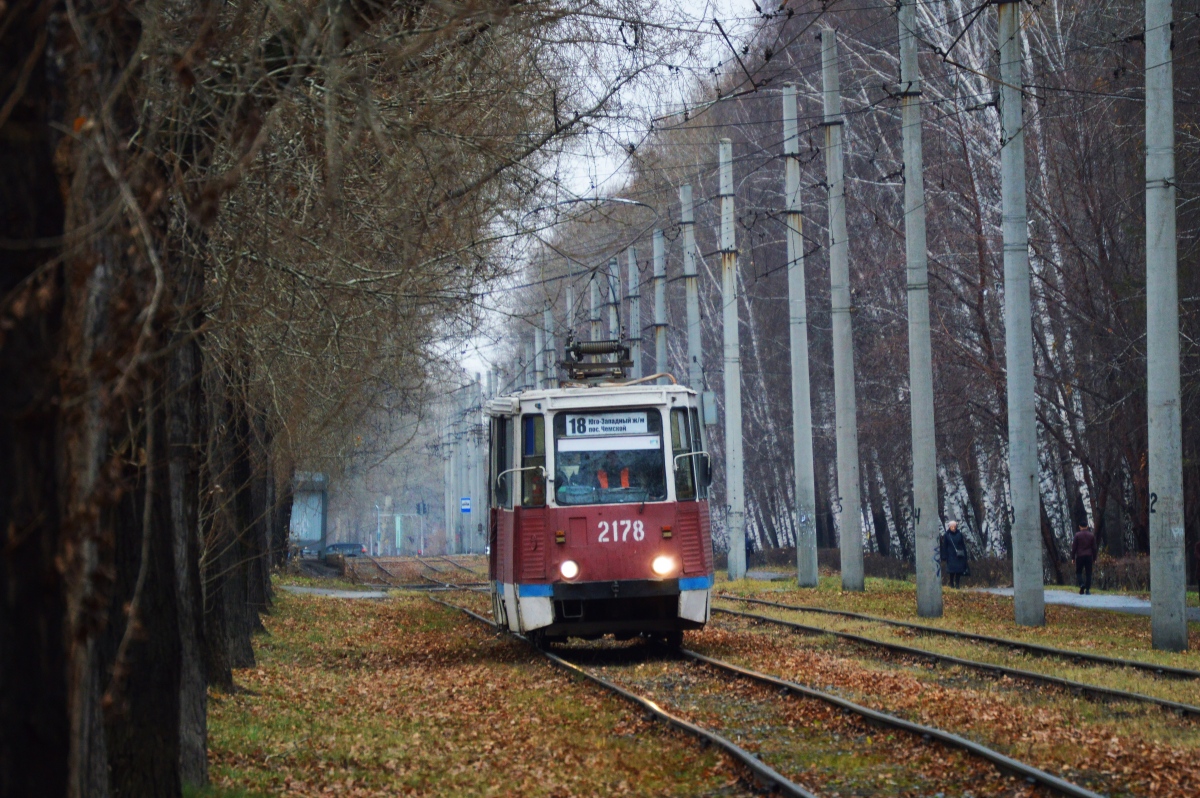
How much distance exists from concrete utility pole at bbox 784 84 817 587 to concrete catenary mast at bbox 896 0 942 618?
719 centimetres

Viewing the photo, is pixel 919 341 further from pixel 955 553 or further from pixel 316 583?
pixel 316 583

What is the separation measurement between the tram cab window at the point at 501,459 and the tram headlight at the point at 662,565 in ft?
5.74

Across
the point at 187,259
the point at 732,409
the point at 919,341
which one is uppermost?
the point at 919,341

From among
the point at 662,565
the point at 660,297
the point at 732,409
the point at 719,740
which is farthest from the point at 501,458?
the point at 660,297

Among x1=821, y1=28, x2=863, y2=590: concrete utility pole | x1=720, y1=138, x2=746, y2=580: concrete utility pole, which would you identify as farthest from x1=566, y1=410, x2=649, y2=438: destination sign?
x1=720, y1=138, x2=746, y2=580: concrete utility pole

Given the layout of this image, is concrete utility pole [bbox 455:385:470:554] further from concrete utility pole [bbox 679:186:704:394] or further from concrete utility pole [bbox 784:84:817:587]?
concrete utility pole [bbox 784:84:817:587]

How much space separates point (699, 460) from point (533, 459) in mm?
1825

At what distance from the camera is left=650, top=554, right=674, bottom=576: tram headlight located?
1612 centimetres

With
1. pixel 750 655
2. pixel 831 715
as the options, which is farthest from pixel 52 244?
pixel 750 655

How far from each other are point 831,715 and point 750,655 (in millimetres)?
5041

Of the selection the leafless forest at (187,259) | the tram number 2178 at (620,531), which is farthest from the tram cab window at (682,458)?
the leafless forest at (187,259)

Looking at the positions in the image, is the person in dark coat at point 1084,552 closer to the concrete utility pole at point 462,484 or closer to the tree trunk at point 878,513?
the tree trunk at point 878,513

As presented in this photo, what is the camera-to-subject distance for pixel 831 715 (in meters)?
11.6

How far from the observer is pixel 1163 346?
17250mm
